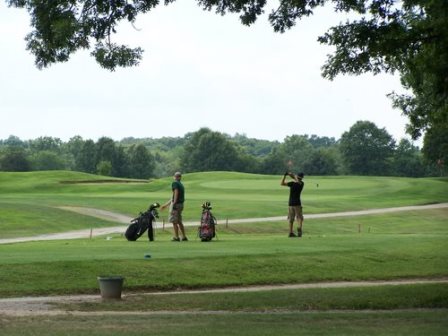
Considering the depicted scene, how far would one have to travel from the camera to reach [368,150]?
167m

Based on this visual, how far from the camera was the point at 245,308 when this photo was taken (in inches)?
707

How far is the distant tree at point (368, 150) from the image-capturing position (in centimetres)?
16600

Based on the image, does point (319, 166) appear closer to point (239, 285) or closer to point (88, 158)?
point (88, 158)

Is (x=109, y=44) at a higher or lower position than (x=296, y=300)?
higher

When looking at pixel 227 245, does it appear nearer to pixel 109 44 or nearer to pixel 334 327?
pixel 109 44

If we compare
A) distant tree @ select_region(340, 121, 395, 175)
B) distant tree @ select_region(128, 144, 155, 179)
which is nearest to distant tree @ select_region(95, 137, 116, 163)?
distant tree @ select_region(128, 144, 155, 179)

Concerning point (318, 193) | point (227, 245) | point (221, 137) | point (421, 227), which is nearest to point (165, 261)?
point (227, 245)

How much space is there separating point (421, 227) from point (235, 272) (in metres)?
33.9

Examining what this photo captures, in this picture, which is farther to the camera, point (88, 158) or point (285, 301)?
point (88, 158)

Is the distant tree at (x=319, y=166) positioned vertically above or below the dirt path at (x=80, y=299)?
above

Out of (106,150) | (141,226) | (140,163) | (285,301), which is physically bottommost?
(285,301)

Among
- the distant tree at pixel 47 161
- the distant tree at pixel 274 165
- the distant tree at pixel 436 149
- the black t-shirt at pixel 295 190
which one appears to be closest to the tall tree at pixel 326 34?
the black t-shirt at pixel 295 190

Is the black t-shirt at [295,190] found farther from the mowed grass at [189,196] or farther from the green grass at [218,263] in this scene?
the mowed grass at [189,196]

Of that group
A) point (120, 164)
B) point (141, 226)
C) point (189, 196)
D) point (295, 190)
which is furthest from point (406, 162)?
point (141, 226)
